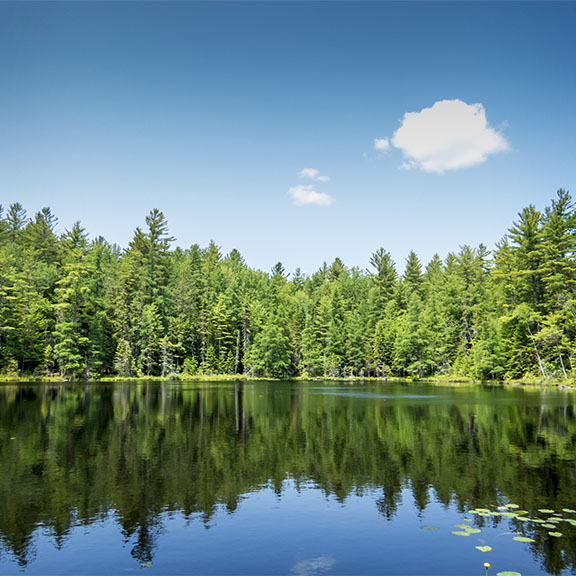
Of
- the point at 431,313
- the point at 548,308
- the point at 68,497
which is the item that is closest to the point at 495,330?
the point at 548,308

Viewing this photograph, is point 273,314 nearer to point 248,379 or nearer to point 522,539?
point 248,379

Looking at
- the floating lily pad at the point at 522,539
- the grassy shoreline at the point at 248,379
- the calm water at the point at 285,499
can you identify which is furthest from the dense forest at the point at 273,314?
the floating lily pad at the point at 522,539

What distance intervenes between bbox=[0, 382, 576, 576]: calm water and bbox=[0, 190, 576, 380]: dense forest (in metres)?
47.3

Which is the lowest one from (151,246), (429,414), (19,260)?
(429,414)

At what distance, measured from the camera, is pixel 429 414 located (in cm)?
2914

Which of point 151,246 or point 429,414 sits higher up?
point 151,246

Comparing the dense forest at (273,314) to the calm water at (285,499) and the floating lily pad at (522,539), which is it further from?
the floating lily pad at (522,539)

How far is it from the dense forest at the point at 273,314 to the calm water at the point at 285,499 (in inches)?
1861

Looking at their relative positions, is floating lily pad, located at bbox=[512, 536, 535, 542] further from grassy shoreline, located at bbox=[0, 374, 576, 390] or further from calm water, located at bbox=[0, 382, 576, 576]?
grassy shoreline, located at bbox=[0, 374, 576, 390]

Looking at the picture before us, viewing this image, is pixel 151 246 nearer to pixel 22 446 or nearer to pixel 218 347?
pixel 218 347

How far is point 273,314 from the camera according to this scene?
99562 millimetres

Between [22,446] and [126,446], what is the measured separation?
403cm

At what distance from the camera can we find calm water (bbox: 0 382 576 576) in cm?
850

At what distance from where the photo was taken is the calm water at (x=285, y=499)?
8.50m
